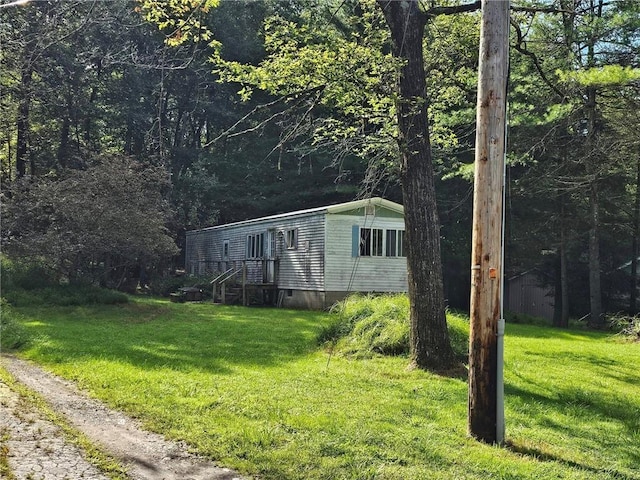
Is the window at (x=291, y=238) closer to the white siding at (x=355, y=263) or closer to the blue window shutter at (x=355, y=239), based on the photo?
the white siding at (x=355, y=263)

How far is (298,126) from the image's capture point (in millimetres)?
8695

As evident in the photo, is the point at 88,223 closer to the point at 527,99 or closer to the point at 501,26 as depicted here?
the point at 527,99

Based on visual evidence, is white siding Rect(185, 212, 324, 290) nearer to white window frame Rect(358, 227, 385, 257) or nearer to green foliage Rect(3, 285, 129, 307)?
white window frame Rect(358, 227, 385, 257)

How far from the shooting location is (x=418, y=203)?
788 cm

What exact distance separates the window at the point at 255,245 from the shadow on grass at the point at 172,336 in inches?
246

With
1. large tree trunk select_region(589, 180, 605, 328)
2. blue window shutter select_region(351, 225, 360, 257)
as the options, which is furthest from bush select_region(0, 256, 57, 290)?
large tree trunk select_region(589, 180, 605, 328)

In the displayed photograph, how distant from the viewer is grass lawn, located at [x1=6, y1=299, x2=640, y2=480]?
4289 mm

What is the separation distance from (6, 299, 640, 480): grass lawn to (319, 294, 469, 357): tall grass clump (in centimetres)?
39

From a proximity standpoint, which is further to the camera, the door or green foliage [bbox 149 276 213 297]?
green foliage [bbox 149 276 213 297]

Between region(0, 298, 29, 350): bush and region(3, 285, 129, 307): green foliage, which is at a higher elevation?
region(3, 285, 129, 307): green foliage

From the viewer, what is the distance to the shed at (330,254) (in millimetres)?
18891

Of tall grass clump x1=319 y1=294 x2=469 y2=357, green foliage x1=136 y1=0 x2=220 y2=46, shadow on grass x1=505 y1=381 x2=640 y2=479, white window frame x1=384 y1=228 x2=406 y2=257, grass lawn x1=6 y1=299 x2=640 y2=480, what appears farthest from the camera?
white window frame x1=384 y1=228 x2=406 y2=257

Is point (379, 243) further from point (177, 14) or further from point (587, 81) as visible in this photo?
point (177, 14)

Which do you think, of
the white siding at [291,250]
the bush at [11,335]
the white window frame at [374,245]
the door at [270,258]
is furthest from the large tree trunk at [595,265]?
the bush at [11,335]
